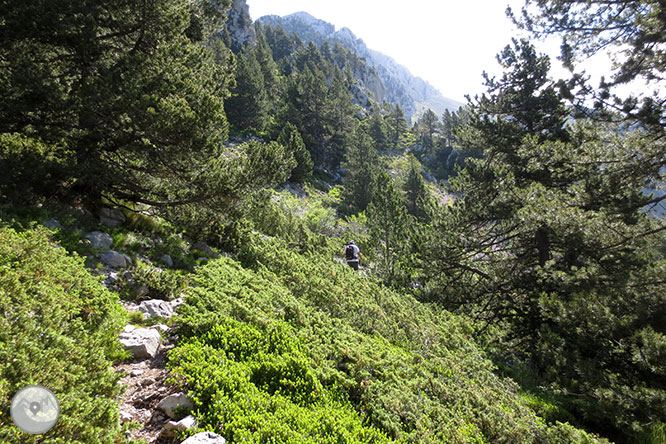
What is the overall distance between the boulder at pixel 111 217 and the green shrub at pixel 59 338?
10.2 ft

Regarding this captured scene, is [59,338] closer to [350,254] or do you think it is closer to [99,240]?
[99,240]

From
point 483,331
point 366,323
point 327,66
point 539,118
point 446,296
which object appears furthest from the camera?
point 327,66

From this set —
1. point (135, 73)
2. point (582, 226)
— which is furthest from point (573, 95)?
point (135, 73)

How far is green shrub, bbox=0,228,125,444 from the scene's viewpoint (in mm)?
2637

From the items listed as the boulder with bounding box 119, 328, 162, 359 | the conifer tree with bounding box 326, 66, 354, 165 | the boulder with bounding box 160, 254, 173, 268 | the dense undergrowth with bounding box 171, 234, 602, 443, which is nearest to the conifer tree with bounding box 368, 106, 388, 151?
the conifer tree with bounding box 326, 66, 354, 165

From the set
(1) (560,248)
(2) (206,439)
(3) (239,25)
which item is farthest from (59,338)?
(3) (239,25)

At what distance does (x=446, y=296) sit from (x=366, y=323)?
269 inches

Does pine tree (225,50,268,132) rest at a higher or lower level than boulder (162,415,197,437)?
higher

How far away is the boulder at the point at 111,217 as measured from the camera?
8.54 metres

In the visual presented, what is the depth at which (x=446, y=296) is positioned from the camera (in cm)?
1346

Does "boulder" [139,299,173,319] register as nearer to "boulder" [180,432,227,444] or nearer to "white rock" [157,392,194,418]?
"white rock" [157,392,194,418]

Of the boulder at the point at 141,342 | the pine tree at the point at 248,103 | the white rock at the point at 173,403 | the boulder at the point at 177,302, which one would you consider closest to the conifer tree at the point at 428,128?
the pine tree at the point at 248,103

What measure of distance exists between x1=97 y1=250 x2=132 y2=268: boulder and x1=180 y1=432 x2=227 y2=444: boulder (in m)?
4.90

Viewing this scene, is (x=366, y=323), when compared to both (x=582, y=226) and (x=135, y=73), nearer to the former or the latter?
(x=582, y=226)
